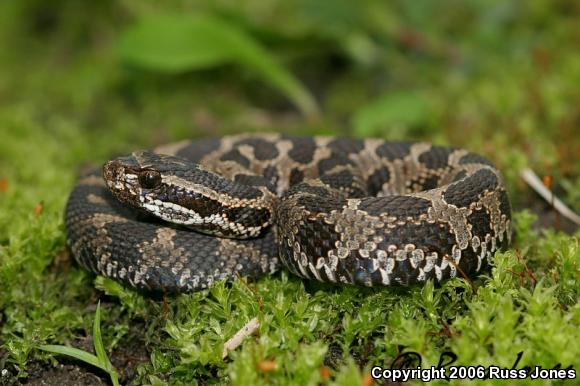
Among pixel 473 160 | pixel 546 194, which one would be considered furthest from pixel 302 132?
pixel 546 194

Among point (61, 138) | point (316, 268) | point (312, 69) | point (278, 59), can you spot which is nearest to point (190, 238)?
point (316, 268)

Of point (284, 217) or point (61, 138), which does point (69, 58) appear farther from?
point (284, 217)

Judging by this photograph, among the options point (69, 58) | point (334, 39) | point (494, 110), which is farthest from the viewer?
point (69, 58)

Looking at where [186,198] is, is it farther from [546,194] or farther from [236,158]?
[546,194]

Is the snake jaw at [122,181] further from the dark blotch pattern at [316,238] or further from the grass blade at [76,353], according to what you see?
the dark blotch pattern at [316,238]

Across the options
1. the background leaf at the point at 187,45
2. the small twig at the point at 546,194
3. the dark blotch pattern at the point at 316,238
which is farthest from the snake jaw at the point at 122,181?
the small twig at the point at 546,194

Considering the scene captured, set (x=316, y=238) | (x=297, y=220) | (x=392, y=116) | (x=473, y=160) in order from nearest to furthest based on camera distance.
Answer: (x=316, y=238)
(x=297, y=220)
(x=473, y=160)
(x=392, y=116)
